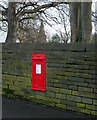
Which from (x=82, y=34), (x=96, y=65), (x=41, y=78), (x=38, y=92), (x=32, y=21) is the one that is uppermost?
(x=32, y=21)

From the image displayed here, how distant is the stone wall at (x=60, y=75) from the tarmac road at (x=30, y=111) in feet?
0.47

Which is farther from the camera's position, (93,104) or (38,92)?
(38,92)

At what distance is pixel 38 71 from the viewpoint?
489cm

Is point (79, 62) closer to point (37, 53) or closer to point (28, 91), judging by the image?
point (37, 53)

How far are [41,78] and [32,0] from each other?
28.8 feet

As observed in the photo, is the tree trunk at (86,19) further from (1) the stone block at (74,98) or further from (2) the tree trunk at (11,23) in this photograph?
(2) the tree trunk at (11,23)

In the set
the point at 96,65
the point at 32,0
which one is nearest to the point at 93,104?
the point at 96,65

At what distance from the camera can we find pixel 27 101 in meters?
5.22

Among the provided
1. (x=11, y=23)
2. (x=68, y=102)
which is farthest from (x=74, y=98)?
(x=11, y=23)

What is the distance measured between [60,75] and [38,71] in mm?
664

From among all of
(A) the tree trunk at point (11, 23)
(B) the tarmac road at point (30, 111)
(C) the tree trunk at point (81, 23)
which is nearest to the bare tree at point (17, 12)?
(A) the tree trunk at point (11, 23)

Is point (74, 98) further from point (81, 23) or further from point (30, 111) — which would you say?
point (81, 23)

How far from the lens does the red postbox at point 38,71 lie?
482cm

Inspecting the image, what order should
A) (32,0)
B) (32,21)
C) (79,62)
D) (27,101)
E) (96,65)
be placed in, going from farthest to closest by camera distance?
(32,21) < (32,0) < (27,101) < (79,62) < (96,65)
